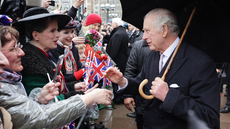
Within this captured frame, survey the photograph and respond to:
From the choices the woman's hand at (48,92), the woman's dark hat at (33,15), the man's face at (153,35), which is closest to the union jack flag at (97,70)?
the woman's dark hat at (33,15)

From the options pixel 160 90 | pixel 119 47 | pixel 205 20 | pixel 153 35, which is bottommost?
pixel 119 47

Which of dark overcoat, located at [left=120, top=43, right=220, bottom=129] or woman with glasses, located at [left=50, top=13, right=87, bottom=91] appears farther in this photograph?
woman with glasses, located at [left=50, top=13, right=87, bottom=91]

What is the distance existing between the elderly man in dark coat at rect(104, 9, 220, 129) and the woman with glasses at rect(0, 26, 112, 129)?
590 mm

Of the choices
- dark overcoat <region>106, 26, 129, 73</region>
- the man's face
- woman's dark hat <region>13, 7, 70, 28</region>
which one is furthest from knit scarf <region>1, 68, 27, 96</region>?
dark overcoat <region>106, 26, 129, 73</region>

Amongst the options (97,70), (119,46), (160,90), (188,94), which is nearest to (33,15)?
(97,70)

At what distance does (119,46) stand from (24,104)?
183 inches

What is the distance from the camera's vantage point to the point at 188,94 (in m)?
1.76

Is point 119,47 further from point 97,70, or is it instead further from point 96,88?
point 96,88

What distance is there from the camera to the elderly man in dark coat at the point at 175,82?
1611 mm

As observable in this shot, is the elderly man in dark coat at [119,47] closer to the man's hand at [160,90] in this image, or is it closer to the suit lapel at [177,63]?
the suit lapel at [177,63]

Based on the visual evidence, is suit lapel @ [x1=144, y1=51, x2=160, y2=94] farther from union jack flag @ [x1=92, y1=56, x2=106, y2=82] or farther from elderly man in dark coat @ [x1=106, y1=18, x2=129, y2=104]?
elderly man in dark coat @ [x1=106, y1=18, x2=129, y2=104]

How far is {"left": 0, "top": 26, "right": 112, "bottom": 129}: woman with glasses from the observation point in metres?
1.30

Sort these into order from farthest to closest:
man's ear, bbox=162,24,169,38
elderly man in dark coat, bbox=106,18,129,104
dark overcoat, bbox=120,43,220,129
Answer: elderly man in dark coat, bbox=106,18,129,104, man's ear, bbox=162,24,169,38, dark overcoat, bbox=120,43,220,129

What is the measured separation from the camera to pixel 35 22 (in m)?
2.16
